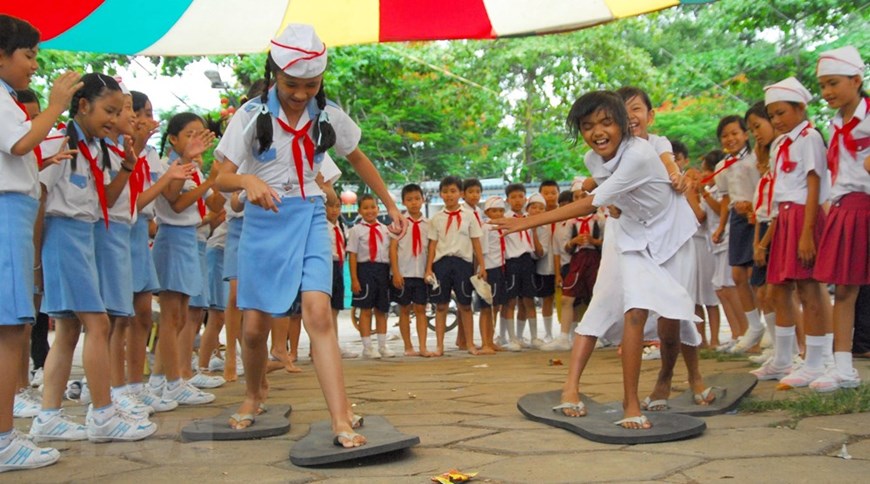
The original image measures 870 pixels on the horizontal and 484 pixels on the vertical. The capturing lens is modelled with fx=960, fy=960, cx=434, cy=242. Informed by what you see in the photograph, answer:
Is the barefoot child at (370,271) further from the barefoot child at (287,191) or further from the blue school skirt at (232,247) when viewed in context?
the barefoot child at (287,191)

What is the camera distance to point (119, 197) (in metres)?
3.96

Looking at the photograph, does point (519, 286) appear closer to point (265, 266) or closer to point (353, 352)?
point (353, 352)

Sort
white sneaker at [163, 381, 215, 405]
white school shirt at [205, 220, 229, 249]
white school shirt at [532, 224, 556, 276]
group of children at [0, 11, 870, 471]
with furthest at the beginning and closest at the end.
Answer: white school shirt at [532, 224, 556, 276] → white school shirt at [205, 220, 229, 249] → white sneaker at [163, 381, 215, 405] → group of children at [0, 11, 870, 471]

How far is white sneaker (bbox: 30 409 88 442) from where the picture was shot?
11.8 ft

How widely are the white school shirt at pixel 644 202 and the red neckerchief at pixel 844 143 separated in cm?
118

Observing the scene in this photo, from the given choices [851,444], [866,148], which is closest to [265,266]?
[851,444]

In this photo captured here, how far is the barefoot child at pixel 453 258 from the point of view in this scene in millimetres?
8156

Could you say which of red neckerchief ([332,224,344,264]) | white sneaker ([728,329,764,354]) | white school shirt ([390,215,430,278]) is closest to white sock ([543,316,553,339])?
white school shirt ([390,215,430,278])

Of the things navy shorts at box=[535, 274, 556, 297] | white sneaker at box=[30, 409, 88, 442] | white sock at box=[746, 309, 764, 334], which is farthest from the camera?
navy shorts at box=[535, 274, 556, 297]

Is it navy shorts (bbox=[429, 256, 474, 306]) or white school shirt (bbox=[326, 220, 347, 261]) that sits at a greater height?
white school shirt (bbox=[326, 220, 347, 261])

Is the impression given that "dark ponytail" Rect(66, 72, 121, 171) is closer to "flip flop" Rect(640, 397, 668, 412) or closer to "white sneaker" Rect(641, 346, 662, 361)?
"flip flop" Rect(640, 397, 668, 412)

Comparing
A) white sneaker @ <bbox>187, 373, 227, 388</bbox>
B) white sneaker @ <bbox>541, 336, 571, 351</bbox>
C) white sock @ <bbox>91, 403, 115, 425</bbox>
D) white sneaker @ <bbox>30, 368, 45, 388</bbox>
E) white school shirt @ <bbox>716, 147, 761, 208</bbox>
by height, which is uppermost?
white school shirt @ <bbox>716, 147, 761, 208</bbox>

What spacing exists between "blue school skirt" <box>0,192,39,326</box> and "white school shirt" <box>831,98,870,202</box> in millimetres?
3450

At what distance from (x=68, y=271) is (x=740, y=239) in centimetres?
421
